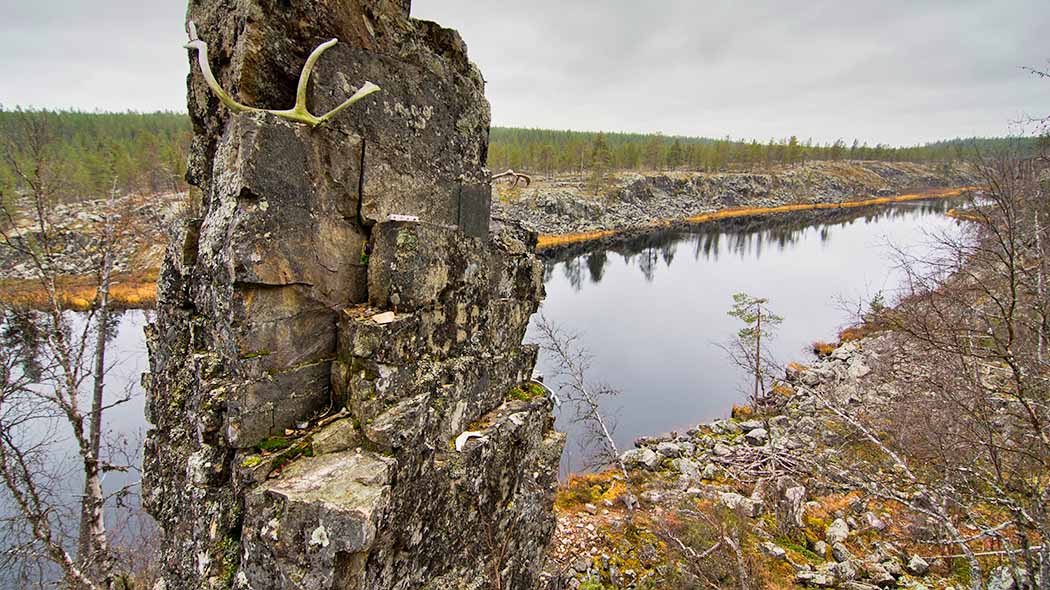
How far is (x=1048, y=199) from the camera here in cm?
1198

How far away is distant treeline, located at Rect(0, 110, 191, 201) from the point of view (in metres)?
9.01

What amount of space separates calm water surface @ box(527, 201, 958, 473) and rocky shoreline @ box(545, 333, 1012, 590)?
11.8ft

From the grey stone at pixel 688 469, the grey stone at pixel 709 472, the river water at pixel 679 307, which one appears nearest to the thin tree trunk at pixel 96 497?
the river water at pixel 679 307

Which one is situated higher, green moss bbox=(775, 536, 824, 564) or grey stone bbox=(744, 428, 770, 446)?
green moss bbox=(775, 536, 824, 564)

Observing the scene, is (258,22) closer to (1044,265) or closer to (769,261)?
(1044,265)

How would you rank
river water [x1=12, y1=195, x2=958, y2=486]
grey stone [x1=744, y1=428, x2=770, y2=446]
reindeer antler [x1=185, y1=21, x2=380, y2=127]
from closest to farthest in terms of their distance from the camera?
1. reindeer antler [x1=185, y1=21, x2=380, y2=127]
2. grey stone [x1=744, y1=428, x2=770, y2=446]
3. river water [x1=12, y1=195, x2=958, y2=486]

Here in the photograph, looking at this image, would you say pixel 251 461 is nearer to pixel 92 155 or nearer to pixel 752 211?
pixel 92 155

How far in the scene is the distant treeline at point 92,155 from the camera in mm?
9008

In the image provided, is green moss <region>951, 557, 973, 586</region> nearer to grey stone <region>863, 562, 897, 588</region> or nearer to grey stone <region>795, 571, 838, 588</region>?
grey stone <region>863, 562, 897, 588</region>

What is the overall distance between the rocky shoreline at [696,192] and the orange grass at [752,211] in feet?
5.15

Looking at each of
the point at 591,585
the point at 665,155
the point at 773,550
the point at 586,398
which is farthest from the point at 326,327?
the point at 665,155

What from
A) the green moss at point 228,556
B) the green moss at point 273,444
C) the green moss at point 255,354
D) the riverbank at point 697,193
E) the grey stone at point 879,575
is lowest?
the grey stone at point 879,575

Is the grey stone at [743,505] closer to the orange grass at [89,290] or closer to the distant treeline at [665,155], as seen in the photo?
the orange grass at [89,290]

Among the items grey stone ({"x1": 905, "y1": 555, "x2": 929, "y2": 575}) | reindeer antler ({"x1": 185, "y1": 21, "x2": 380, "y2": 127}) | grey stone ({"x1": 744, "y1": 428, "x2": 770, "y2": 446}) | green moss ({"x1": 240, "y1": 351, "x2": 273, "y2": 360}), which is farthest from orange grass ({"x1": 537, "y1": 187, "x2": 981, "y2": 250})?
green moss ({"x1": 240, "y1": 351, "x2": 273, "y2": 360})
